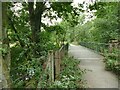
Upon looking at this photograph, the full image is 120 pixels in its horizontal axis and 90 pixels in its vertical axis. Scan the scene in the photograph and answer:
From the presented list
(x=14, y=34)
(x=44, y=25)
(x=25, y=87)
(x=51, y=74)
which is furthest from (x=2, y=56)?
(x=44, y=25)

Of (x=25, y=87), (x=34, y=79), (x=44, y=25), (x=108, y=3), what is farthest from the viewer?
(x=44, y=25)

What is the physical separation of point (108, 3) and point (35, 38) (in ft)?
11.8

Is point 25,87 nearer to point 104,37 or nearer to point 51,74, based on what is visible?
point 51,74

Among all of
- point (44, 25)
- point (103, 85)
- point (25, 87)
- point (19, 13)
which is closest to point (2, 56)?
point (25, 87)

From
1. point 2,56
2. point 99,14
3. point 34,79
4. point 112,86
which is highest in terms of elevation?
point 99,14

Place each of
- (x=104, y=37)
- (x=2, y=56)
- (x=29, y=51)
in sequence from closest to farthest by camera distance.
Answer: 1. (x=2, y=56)
2. (x=29, y=51)
3. (x=104, y=37)

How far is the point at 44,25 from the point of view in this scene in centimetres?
1012

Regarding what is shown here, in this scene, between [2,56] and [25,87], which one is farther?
[25,87]

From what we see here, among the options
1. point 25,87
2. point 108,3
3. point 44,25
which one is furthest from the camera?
point 44,25

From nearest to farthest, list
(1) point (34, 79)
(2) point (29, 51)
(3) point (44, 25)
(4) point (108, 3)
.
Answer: (1) point (34, 79)
(2) point (29, 51)
(4) point (108, 3)
(3) point (44, 25)

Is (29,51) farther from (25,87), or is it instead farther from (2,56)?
(2,56)

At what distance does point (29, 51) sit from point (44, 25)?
2566mm

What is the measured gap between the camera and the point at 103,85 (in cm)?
596

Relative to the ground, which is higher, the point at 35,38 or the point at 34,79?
the point at 35,38
